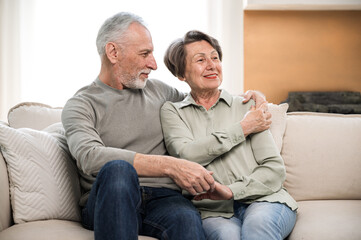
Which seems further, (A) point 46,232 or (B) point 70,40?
(B) point 70,40

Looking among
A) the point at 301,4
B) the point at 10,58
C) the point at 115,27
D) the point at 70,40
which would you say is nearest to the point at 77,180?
the point at 115,27

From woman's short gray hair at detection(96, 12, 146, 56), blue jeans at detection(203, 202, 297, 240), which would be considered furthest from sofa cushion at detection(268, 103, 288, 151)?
woman's short gray hair at detection(96, 12, 146, 56)

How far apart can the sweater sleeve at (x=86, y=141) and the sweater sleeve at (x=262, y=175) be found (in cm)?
47

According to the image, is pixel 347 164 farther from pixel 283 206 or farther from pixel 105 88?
pixel 105 88

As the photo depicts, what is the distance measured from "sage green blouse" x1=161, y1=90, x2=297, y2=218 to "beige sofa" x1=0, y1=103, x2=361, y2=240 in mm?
237

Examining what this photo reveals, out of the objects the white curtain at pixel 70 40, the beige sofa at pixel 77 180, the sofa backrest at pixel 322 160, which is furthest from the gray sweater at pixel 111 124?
the white curtain at pixel 70 40

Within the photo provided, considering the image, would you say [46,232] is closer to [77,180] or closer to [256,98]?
[77,180]

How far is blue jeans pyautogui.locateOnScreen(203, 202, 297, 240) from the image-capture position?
1479 mm

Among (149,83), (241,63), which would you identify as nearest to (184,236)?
(149,83)

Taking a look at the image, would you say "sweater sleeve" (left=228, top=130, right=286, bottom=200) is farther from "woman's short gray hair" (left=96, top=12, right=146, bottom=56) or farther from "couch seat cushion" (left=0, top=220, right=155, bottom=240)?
"woman's short gray hair" (left=96, top=12, right=146, bottom=56)

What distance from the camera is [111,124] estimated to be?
178 cm

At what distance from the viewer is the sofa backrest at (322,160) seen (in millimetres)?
2051

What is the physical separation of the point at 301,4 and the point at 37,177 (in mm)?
2870

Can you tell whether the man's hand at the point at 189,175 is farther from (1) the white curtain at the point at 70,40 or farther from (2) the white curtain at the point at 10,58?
(2) the white curtain at the point at 10,58
